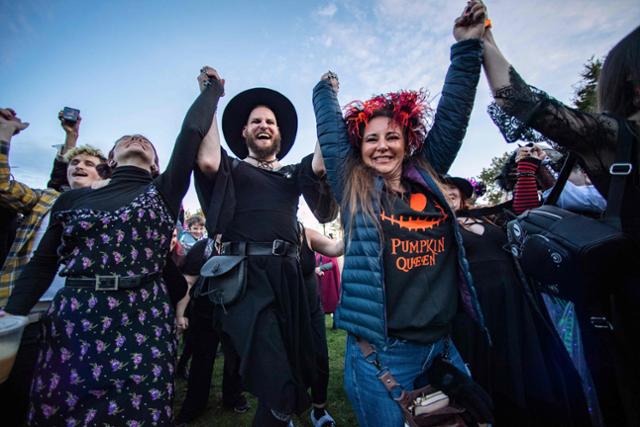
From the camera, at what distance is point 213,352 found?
3018mm

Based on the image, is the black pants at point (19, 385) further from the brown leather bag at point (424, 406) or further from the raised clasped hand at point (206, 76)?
the brown leather bag at point (424, 406)

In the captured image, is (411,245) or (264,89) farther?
(264,89)

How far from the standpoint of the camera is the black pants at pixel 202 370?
2891 mm

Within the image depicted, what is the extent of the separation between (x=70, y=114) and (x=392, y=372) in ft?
14.6

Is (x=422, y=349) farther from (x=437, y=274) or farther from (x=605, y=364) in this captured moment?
(x=605, y=364)

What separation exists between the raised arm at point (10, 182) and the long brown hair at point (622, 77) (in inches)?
139

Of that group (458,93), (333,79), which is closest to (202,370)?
(333,79)

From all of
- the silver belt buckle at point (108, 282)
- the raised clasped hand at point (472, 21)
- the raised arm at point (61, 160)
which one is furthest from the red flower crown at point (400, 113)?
the raised arm at point (61, 160)

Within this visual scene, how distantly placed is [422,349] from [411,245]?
52 cm

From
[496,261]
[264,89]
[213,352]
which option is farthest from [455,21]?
[213,352]

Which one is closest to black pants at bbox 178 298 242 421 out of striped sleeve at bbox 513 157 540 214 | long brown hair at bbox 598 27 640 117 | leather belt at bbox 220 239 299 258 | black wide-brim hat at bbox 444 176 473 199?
leather belt at bbox 220 239 299 258

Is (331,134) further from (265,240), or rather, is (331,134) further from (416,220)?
(265,240)

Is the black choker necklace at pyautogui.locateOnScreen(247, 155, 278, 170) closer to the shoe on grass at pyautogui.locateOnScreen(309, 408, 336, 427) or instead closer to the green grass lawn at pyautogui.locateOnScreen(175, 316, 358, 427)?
the shoe on grass at pyautogui.locateOnScreen(309, 408, 336, 427)

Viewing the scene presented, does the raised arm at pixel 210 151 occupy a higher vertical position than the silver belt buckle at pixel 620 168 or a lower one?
higher
